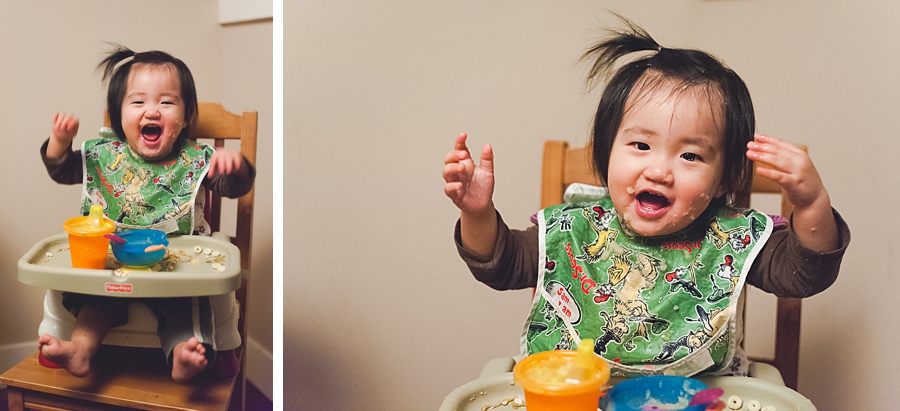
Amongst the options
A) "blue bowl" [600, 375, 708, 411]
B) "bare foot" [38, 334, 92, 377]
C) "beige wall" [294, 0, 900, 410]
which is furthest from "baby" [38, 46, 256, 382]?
"blue bowl" [600, 375, 708, 411]

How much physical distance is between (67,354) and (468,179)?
0.39m

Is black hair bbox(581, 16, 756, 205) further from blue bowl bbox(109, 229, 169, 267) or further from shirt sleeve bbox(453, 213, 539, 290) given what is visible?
blue bowl bbox(109, 229, 169, 267)

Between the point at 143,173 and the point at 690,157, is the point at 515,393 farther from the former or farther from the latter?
the point at 143,173

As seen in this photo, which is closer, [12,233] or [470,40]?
[12,233]

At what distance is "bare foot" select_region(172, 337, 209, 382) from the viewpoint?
688 millimetres

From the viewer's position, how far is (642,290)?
710mm

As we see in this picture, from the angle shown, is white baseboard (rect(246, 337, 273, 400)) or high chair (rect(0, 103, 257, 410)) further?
white baseboard (rect(246, 337, 273, 400))

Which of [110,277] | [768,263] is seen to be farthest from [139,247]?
[768,263]

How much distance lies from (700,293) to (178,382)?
1.65ft

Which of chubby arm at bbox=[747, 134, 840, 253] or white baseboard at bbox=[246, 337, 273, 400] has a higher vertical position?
chubby arm at bbox=[747, 134, 840, 253]

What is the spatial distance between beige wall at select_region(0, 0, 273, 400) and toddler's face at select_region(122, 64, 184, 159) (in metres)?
0.02

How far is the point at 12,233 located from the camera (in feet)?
2.21

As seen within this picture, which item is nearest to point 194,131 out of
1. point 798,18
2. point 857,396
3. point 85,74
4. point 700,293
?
point 85,74

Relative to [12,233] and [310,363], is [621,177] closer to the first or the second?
[310,363]
